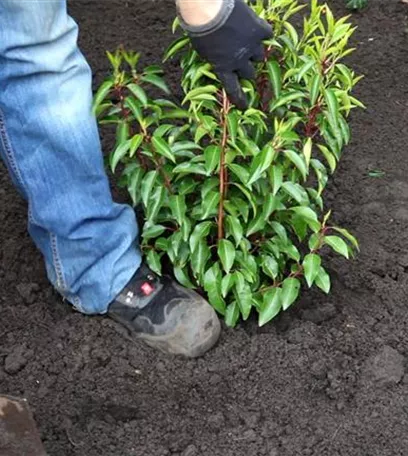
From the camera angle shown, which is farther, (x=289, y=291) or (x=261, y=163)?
(x=289, y=291)

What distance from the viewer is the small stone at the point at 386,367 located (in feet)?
8.82

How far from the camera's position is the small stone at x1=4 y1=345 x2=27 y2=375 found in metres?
2.72

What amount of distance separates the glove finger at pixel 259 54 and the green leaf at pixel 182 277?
66 centimetres

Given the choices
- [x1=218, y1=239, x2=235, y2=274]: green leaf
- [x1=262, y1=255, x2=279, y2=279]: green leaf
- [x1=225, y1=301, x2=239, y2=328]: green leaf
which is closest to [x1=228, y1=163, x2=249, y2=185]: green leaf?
[x1=218, y1=239, x2=235, y2=274]: green leaf

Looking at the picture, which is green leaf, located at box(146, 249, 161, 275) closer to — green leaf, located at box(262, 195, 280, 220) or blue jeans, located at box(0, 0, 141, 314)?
blue jeans, located at box(0, 0, 141, 314)

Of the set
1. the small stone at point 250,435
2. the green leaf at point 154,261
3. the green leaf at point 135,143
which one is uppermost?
the green leaf at point 135,143

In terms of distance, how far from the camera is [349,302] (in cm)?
291

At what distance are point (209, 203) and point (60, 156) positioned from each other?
420 millimetres

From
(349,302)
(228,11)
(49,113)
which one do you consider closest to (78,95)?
(49,113)

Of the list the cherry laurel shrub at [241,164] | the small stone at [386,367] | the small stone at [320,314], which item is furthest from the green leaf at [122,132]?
the small stone at [386,367]

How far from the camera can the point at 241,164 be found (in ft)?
8.67

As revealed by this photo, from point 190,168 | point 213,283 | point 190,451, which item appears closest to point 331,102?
point 190,168

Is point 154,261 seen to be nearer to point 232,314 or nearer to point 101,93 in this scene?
point 232,314

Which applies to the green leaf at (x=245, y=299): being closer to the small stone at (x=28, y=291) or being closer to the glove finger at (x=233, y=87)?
the glove finger at (x=233, y=87)
